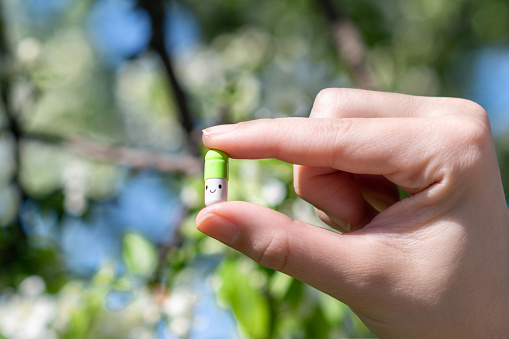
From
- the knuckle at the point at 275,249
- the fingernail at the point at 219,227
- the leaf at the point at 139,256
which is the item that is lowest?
the leaf at the point at 139,256

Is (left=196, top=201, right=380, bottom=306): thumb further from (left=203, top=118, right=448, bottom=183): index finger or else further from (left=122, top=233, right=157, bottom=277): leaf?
(left=122, top=233, right=157, bottom=277): leaf

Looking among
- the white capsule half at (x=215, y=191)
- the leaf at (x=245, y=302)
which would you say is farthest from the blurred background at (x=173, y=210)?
the white capsule half at (x=215, y=191)

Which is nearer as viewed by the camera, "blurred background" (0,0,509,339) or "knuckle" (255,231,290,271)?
"knuckle" (255,231,290,271)

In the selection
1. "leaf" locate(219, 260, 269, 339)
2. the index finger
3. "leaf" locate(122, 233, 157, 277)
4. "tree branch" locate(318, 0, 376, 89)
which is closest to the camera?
the index finger

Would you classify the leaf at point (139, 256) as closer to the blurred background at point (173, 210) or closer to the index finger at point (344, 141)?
the blurred background at point (173, 210)

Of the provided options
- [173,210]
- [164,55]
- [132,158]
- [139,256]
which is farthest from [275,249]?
[173,210]

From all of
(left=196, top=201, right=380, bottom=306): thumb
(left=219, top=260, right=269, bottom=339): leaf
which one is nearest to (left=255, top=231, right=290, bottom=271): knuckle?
(left=196, top=201, right=380, bottom=306): thumb

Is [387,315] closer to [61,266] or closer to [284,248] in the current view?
[284,248]
